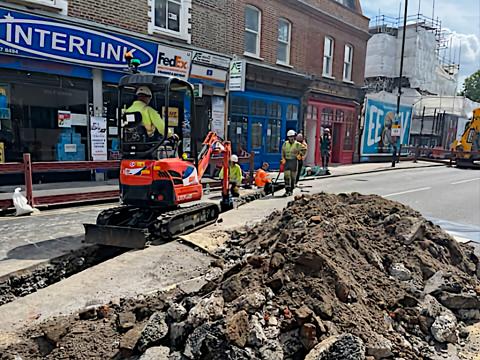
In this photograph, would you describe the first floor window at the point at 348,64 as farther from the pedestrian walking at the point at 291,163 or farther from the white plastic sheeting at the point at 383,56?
the white plastic sheeting at the point at 383,56

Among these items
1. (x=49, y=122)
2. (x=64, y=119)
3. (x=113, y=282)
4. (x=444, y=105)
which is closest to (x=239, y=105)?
(x=64, y=119)

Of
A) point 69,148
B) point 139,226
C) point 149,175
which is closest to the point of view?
point 149,175

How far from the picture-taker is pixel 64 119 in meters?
11.5

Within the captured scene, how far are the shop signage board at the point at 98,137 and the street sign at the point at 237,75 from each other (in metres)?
5.43

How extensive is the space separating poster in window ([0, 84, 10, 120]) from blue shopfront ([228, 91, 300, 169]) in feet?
27.0

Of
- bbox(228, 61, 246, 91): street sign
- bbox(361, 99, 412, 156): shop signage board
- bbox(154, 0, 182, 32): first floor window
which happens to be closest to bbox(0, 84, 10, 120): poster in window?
bbox(154, 0, 182, 32): first floor window

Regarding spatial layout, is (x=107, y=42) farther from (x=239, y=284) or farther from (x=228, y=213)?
(x=239, y=284)

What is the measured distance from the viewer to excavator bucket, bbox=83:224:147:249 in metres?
6.14

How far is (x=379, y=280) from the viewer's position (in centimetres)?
435

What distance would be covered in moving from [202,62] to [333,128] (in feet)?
36.4

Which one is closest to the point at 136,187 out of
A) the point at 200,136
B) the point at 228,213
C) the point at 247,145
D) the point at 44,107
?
the point at 228,213

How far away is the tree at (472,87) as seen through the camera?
190 ft

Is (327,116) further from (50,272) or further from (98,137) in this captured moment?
(50,272)

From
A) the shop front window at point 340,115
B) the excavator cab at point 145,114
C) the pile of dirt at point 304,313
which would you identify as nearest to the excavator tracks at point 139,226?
the excavator cab at point 145,114
